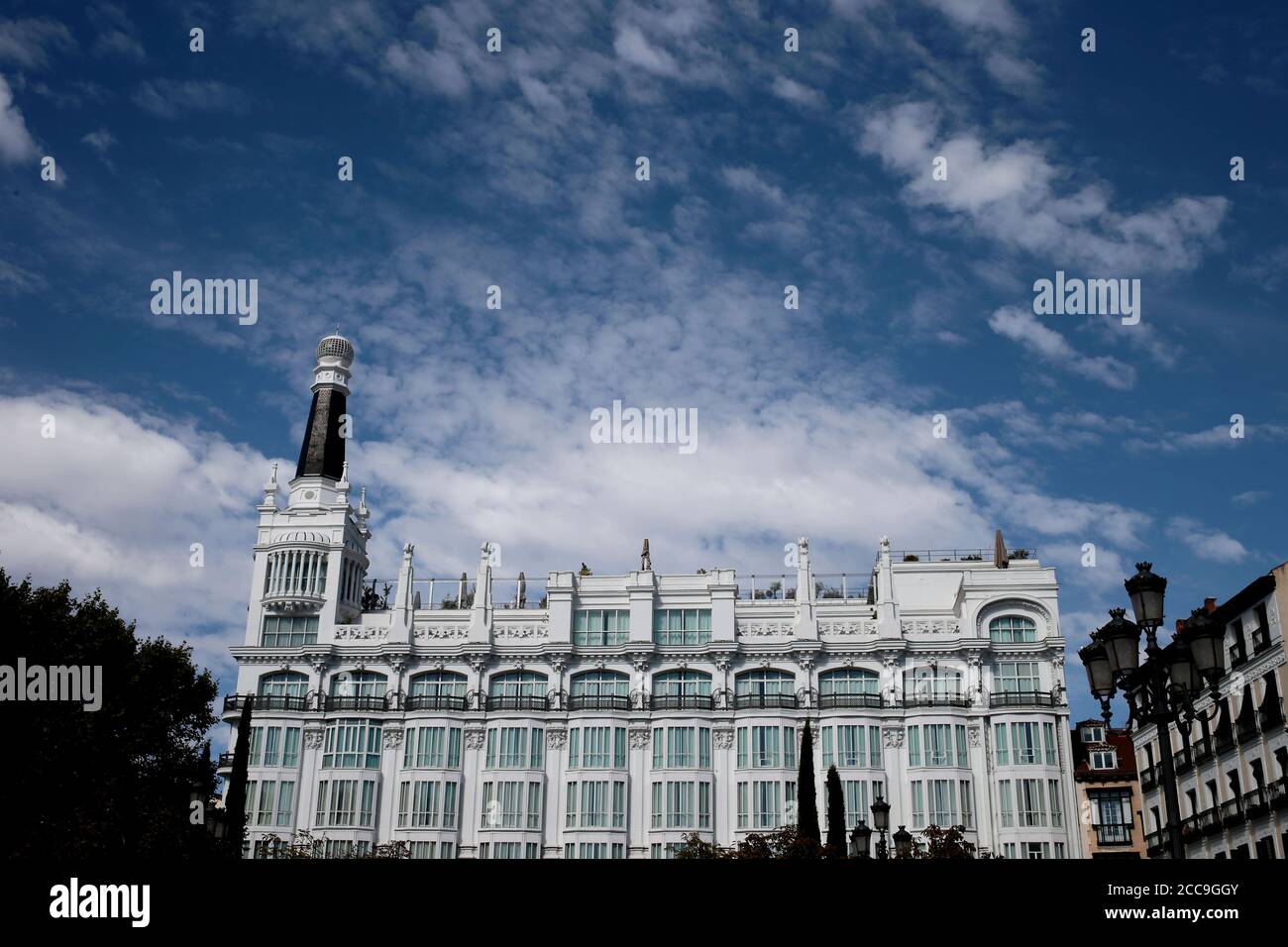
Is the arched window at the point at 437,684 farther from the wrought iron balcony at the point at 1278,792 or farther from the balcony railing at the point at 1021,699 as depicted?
the wrought iron balcony at the point at 1278,792

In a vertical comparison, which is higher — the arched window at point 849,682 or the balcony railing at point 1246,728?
the arched window at point 849,682

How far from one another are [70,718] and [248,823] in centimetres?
2566

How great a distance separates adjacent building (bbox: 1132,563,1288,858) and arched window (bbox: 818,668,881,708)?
18.4m

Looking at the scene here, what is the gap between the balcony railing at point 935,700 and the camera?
67250 mm

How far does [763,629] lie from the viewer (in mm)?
71250

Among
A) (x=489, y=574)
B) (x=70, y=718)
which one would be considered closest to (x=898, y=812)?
(x=489, y=574)

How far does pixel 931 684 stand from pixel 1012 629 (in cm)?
613

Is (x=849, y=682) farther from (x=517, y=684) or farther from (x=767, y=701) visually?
(x=517, y=684)

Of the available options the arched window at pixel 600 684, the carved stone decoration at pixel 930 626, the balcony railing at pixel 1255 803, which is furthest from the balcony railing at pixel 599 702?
the balcony railing at pixel 1255 803

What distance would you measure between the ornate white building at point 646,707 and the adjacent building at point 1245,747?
1192 centimetres

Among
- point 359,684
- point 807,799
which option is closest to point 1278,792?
point 807,799
